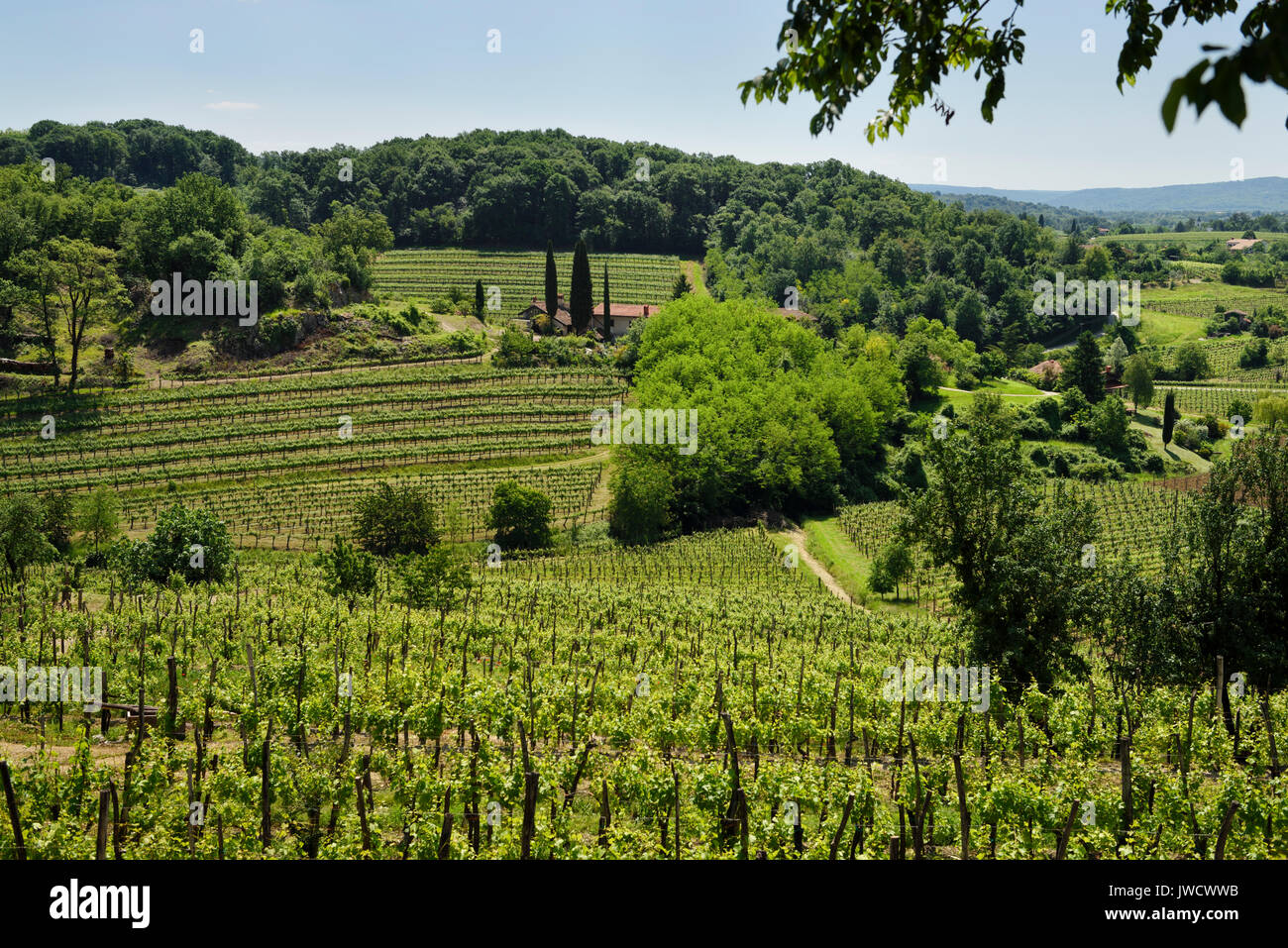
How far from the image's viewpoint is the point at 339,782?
13508 mm

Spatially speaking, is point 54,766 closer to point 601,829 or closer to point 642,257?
point 601,829

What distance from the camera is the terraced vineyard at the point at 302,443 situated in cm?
5034

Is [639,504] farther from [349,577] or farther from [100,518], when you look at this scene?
[100,518]

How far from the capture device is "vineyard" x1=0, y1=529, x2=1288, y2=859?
1160 centimetres

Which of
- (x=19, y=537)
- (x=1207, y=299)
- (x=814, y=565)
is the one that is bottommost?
(x=814, y=565)

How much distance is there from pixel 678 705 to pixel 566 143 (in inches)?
5281

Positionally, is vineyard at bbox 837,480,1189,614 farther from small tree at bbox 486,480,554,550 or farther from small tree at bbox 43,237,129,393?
small tree at bbox 43,237,129,393

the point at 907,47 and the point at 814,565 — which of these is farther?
the point at 814,565

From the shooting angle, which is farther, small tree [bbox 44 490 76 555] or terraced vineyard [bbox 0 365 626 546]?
terraced vineyard [bbox 0 365 626 546]

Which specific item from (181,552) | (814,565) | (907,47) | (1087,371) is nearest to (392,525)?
(181,552)

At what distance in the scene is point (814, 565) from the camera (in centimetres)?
4644

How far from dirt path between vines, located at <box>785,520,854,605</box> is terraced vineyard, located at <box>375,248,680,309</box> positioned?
47152 mm

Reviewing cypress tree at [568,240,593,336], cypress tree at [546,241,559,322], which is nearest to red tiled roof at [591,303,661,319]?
cypress tree at [568,240,593,336]

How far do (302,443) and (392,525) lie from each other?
1645cm
